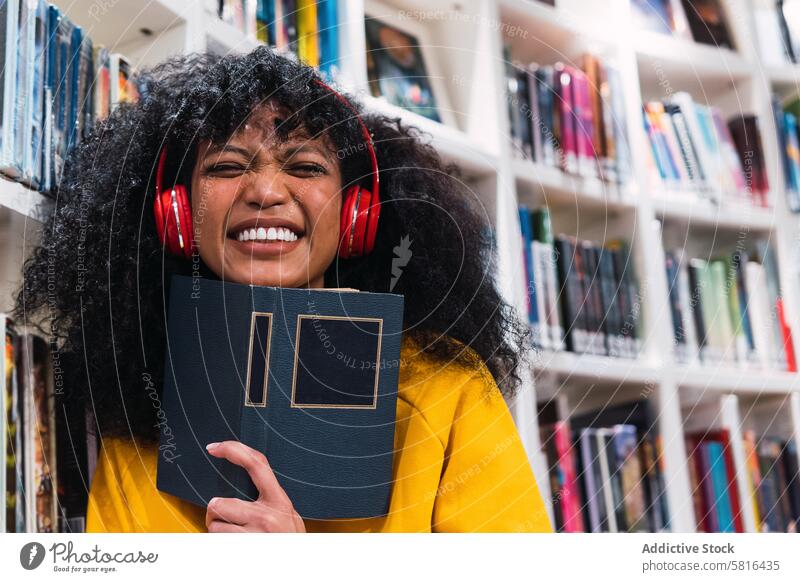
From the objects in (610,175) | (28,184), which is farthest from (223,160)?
(610,175)

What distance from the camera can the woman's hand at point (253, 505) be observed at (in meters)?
0.77

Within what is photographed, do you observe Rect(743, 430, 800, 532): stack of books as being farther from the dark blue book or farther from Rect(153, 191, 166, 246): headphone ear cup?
Rect(153, 191, 166, 246): headphone ear cup

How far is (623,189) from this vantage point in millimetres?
1482

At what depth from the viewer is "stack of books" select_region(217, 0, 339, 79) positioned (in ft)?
3.56

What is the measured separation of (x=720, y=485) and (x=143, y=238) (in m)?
1.07

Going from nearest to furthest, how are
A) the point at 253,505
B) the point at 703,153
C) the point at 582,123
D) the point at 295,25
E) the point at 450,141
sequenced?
the point at 253,505, the point at 295,25, the point at 450,141, the point at 582,123, the point at 703,153

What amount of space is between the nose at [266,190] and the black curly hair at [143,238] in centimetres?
5

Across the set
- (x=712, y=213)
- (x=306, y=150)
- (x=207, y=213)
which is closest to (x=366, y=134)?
(x=306, y=150)

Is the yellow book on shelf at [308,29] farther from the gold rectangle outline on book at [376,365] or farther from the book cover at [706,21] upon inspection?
the book cover at [706,21]

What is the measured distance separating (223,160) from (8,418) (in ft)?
1.02

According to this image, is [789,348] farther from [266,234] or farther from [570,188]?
[266,234]

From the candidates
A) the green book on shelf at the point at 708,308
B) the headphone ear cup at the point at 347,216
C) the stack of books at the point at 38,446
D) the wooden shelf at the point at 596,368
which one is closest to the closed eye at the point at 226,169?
the headphone ear cup at the point at 347,216

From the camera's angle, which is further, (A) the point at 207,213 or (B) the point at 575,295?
(B) the point at 575,295
